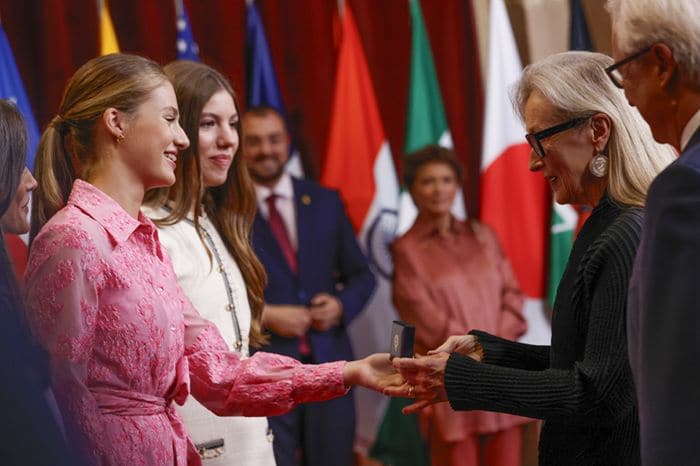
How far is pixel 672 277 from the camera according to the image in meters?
1.57

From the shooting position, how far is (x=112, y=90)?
2.25m

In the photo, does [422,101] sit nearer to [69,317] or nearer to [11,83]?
[11,83]

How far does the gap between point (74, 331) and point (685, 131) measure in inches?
45.2

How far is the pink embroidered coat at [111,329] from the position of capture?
2031 millimetres

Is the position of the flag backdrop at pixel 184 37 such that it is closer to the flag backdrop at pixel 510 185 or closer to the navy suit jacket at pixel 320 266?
the navy suit jacket at pixel 320 266

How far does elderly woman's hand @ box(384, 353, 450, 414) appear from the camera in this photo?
2342 mm

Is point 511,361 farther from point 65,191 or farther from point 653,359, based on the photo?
point 65,191

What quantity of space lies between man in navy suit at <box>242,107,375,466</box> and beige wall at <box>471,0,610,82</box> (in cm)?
127

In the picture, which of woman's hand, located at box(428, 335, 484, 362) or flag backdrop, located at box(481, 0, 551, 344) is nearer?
woman's hand, located at box(428, 335, 484, 362)

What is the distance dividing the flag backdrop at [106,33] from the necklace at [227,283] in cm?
186

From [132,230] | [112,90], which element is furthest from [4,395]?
[112,90]

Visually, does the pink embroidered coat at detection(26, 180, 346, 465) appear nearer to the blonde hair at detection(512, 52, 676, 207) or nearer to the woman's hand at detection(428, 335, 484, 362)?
the woman's hand at detection(428, 335, 484, 362)

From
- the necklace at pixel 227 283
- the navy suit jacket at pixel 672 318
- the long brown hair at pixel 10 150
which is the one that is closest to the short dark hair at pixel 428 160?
the necklace at pixel 227 283

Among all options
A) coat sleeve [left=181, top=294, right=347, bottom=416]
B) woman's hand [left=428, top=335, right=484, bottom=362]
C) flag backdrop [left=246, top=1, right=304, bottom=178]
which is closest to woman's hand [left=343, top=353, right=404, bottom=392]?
coat sleeve [left=181, top=294, right=347, bottom=416]
